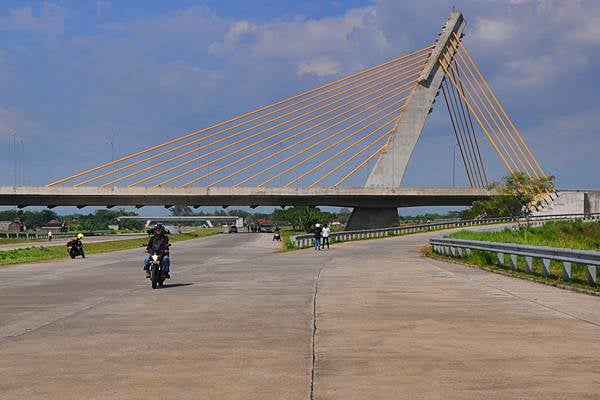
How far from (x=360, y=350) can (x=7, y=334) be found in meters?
5.20

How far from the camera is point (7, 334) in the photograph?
11.6 m

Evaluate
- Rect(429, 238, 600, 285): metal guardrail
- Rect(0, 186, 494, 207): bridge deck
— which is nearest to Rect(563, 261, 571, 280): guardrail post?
Rect(429, 238, 600, 285): metal guardrail

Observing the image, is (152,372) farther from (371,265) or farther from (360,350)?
(371,265)

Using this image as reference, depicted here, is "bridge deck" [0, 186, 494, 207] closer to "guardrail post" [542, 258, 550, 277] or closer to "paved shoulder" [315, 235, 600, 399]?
"guardrail post" [542, 258, 550, 277]

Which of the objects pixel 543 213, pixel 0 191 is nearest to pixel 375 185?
pixel 543 213

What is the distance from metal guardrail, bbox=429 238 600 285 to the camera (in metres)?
18.4

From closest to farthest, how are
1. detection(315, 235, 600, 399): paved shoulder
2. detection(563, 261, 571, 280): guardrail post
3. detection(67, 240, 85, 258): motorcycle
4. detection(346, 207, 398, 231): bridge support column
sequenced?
detection(315, 235, 600, 399): paved shoulder, detection(563, 261, 571, 280): guardrail post, detection(67, 240, 85, 258): motorcycle, detection(346, 207, 398, 231): bridge support column

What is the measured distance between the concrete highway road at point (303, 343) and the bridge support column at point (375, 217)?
65384 mm

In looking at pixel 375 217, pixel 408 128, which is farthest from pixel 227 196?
pixel 408 128

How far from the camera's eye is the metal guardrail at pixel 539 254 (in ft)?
60.3

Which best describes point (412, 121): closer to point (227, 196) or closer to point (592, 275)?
point (227, 196)

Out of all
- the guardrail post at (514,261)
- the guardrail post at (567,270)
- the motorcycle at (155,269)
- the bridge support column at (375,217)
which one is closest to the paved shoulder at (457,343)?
the guardrail post at (567,270)

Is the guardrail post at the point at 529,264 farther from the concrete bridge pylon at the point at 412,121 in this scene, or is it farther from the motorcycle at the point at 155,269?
the concrete bridge pylon at the point at 412,121

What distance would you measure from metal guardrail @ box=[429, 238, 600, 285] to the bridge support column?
165 feet
